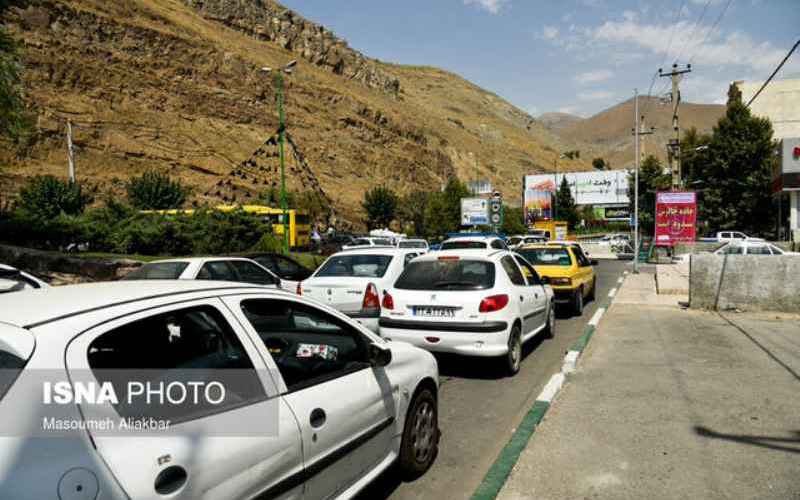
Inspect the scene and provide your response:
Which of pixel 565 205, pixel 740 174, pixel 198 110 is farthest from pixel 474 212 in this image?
pixel 565 205

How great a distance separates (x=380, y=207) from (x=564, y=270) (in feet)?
173

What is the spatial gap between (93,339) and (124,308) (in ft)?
0.73

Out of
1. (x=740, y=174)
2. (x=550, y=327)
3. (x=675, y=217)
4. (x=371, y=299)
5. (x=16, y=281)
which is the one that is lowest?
(x=550, y=327)

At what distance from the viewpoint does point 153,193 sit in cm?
4525

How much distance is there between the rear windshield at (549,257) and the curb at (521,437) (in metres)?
4.38

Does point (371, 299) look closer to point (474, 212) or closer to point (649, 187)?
point (649, 187)

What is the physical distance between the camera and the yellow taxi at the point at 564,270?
1148cm

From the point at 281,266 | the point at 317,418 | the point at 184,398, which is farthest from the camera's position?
the point at 281,266

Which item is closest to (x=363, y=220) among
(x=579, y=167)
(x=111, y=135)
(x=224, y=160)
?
(x=224, y=160)

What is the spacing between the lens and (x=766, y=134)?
4700cm

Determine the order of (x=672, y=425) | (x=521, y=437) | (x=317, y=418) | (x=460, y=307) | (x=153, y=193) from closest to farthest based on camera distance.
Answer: (x=317, y=418)
(x=521, y=437)
(x=672, y=425)
(x=460, y=307)
(x=153, y=193)

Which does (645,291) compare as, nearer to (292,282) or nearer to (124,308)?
(292,282)

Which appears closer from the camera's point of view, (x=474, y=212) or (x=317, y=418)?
(x=317, y=418)

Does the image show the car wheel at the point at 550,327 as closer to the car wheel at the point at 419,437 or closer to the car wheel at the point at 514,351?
the car wheel at the point at 514,351
